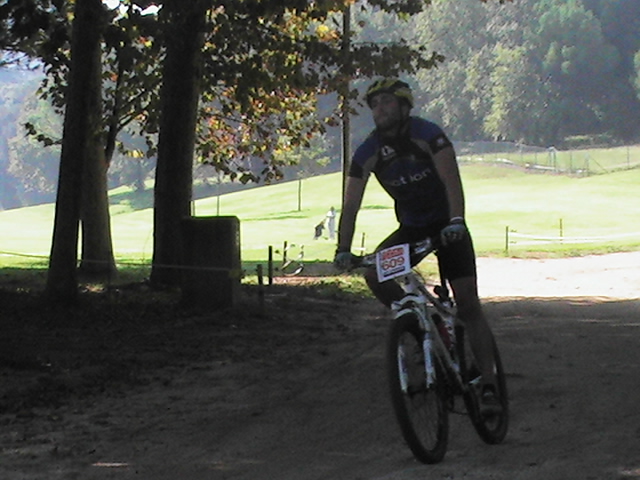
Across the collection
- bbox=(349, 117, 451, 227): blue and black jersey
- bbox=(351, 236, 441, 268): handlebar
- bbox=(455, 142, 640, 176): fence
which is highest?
bbox=(455, 142, 640, 176): fence

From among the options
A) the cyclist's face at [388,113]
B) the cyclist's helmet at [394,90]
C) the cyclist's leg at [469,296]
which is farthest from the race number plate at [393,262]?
the cyclist's helmet at [394,90]

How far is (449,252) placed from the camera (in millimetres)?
6750

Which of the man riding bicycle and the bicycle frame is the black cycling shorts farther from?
the bicycle frame

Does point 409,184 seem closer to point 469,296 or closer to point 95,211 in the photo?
point 469,296

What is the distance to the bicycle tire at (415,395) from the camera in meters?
6.18

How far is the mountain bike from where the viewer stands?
6223mm

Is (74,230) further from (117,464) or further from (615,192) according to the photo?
(615,192)

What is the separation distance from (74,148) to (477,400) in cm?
969

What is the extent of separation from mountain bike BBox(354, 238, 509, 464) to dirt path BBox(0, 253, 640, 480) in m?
0.21

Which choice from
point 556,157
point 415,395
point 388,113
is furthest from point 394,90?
point 556,157

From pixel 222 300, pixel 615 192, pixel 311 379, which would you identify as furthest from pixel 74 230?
pixel 615 192

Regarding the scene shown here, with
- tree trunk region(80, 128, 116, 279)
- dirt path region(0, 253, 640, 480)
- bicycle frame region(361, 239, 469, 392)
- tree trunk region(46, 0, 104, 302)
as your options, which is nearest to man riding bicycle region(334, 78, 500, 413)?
bicycle frame region(361, 239, 469, 392)

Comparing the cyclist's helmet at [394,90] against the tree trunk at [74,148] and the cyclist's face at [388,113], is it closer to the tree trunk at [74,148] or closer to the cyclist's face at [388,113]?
the cyclist's face at [388,113]

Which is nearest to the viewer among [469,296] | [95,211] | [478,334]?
[469,296]
